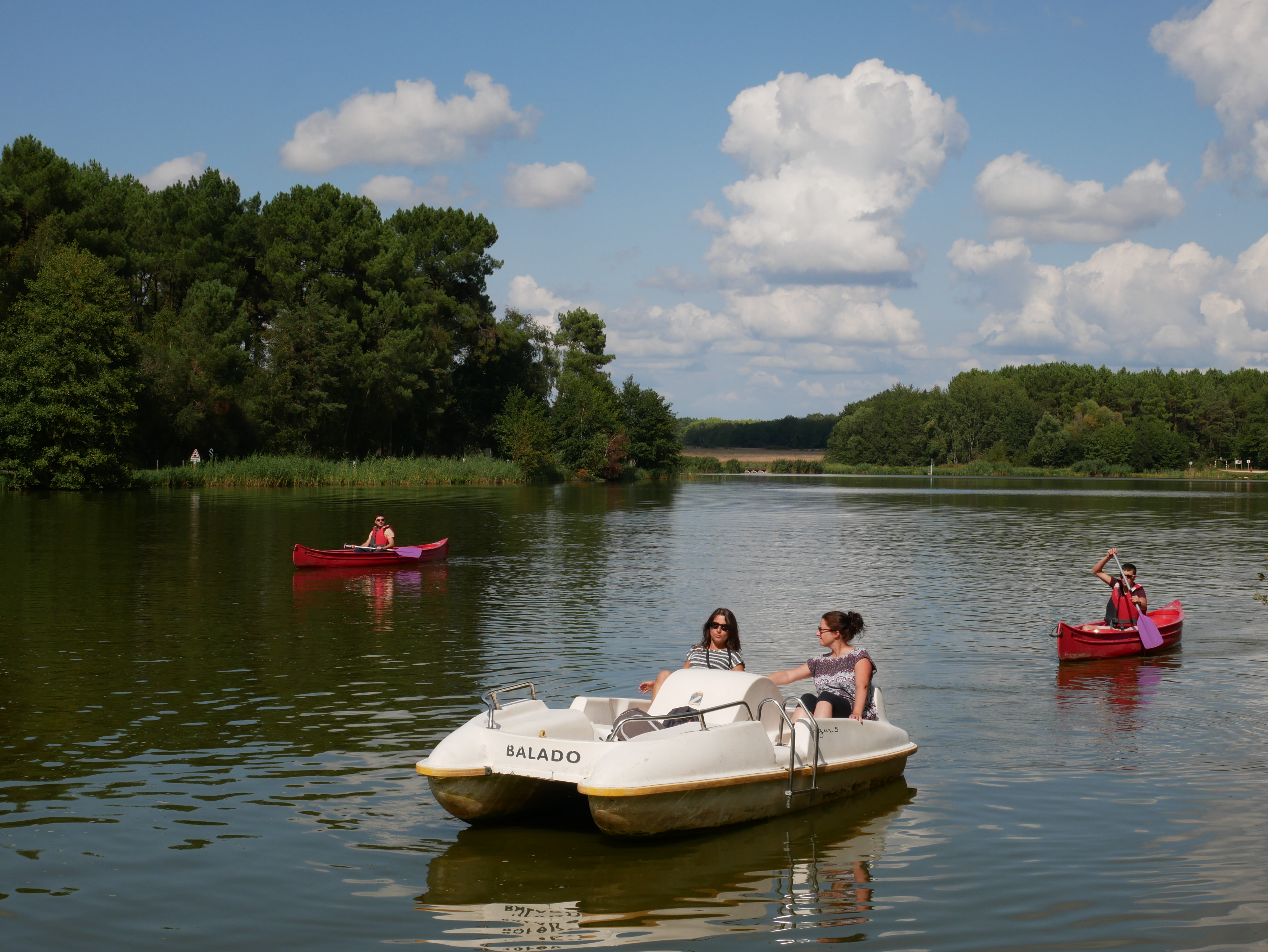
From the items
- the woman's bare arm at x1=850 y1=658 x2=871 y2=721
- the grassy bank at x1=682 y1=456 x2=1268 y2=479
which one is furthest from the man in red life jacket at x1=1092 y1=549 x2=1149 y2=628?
the grassy bank at x1=682 y1=456 x2=1268 y2=479

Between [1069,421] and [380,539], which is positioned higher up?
[1069,421]

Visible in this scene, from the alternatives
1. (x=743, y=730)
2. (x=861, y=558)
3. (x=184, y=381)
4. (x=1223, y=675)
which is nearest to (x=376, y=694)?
(x=743, y=730)

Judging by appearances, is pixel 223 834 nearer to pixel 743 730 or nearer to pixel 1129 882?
pixel 743 730

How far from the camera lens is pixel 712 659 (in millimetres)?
10125

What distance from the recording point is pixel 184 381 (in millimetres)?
67375

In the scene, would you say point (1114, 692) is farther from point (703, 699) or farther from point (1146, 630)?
point (703, 699)

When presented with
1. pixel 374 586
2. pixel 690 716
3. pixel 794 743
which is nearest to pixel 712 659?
pixel 794 743

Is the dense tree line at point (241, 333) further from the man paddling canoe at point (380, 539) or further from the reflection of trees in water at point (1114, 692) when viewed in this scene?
the reflection of trees in water at point (1114, 692)

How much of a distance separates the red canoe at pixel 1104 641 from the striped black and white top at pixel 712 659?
8.14 metres

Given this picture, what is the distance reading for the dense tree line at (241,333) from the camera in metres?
56.3

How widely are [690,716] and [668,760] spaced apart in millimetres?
647

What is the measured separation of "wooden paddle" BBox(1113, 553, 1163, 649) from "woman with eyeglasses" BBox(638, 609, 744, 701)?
936 cm

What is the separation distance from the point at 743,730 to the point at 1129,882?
9.45ft

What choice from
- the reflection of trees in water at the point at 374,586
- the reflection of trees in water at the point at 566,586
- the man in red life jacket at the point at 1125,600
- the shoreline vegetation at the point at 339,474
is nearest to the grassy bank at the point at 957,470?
the shoreline vegetation at the point at 339,474
